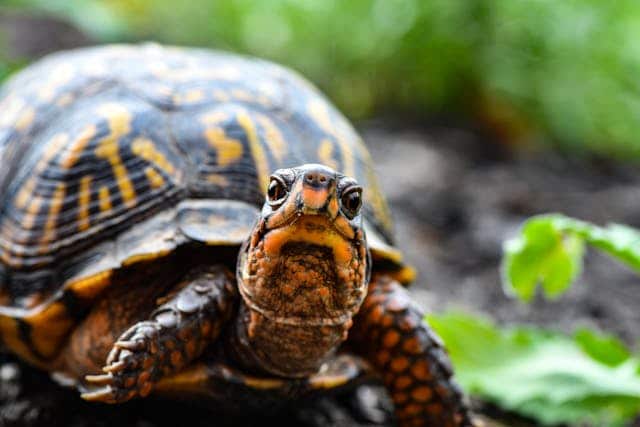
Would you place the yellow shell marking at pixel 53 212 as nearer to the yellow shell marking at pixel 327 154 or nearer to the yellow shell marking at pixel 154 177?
the yellow shell marking at pixel 154 177

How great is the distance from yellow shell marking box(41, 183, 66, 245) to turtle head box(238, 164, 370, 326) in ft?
1.94

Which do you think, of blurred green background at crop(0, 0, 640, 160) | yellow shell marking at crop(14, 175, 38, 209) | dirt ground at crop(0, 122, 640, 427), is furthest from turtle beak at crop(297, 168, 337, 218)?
blurred green background at crop(0, 0, 640, 160)

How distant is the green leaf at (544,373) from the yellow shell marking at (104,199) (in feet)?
3.36

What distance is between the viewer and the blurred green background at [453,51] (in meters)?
4.88

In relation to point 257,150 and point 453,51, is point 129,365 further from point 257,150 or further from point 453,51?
point 453,51

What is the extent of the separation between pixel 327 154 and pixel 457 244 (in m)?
1.91

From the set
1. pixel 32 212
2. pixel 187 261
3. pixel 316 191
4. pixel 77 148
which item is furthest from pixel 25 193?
pixel 316 191

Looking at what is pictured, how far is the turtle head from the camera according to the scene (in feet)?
4.17

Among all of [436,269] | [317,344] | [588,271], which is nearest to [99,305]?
[317,344]

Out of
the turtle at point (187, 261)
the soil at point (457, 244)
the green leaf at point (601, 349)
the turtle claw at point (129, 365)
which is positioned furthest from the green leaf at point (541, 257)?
the turtle claw at point (129, 365)

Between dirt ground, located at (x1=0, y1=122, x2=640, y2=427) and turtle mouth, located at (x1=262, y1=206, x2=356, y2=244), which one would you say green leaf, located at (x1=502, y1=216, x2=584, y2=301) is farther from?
turtle mouth, located at (x1=262, y1=206, x2=356, y2=244)

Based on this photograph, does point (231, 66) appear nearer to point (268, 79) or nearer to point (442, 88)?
point (268, 79)

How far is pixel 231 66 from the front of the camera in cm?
215

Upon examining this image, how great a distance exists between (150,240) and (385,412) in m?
0.88
